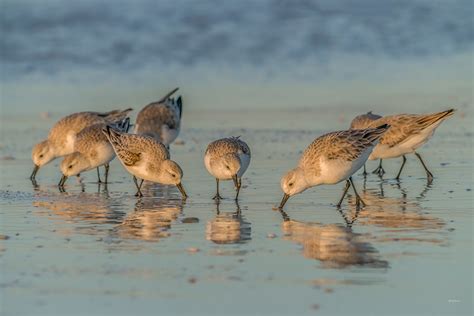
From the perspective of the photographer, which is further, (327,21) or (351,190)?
(327,21)

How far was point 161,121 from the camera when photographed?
17375mm

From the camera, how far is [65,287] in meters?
8.21

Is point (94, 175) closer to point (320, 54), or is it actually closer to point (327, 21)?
point (320, 54)

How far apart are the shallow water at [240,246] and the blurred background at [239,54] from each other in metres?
5.70

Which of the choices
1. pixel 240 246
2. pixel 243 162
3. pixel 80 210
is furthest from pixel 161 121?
pixel 240 246

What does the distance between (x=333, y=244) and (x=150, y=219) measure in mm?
2342

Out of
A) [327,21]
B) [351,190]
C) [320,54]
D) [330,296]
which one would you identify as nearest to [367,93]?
[320,54]

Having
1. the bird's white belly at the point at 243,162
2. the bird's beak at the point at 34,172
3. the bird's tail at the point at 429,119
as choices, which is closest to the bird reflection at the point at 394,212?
the bird's white belly at the point at 243,162

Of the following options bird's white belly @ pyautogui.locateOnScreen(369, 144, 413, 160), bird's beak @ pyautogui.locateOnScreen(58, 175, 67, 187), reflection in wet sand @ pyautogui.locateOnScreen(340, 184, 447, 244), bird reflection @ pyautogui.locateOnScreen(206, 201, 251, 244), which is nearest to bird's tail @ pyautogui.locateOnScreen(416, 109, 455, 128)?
bird's white belly @ pyautogui.locateOnScreen(369, 144, 413, 160)

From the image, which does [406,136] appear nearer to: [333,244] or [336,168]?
[336,168]

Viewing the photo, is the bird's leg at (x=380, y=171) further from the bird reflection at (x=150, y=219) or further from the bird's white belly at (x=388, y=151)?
the bird reflection at (x=150, y=219)

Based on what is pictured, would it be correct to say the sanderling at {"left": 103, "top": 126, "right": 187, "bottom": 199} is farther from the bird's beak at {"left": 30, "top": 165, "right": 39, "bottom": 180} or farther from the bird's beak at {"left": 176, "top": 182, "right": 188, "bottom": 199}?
the bird's beak at {"left": 30, "top": 165, "right": 39, "bottom": 180}

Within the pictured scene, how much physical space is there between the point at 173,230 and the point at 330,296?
292 centimetres

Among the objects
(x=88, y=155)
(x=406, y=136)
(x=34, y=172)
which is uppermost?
(x=406, y=136)
